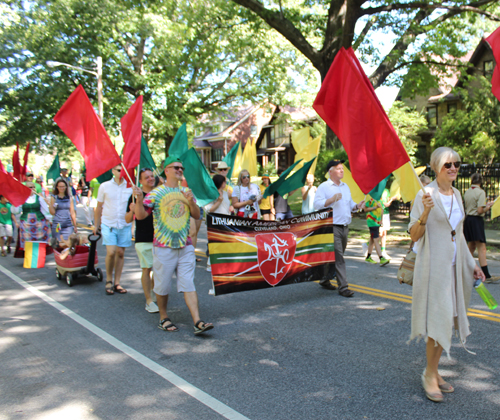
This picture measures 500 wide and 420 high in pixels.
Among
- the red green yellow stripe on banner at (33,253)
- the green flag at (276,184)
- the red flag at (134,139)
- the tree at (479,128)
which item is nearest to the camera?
the red flag at (134,139)

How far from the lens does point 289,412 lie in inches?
133

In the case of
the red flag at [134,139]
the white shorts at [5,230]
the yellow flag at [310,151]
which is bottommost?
the white shorts at [5,230]

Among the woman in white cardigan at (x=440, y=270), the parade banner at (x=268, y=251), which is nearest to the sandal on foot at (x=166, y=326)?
the parade banner at (x=268, y=251)

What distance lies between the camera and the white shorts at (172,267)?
5.25 meters

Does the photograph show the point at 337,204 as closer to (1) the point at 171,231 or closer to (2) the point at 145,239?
(1) the point at 171,231

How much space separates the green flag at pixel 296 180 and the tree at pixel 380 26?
27.5ft

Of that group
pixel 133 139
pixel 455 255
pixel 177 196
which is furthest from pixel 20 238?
pixel 455 255

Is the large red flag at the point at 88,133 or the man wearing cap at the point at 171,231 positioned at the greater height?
the large red flag at the point at 88,133

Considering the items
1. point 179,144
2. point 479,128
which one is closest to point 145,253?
point 179,144

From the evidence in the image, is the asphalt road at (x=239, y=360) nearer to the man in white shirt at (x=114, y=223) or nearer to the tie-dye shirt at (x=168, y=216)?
the man in white shirt at (x=114, y=223)

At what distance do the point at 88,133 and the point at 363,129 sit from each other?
3.66m

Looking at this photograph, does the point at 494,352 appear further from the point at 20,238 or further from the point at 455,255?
Answer: the point at 20,238

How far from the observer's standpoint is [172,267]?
17.5ft

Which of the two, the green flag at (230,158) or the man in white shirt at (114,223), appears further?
the green flag at (230,158)
